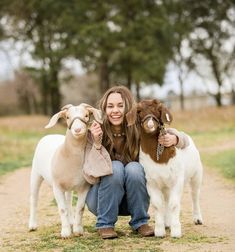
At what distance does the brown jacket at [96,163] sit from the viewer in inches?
208

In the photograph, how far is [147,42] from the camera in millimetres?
26969

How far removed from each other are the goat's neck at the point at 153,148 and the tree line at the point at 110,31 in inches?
839

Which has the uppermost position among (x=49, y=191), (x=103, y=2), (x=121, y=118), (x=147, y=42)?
(x=103, y=2)

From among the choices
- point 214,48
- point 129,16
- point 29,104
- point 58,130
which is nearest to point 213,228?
point 58,130

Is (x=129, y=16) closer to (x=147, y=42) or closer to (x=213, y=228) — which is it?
(x=147, y=42)

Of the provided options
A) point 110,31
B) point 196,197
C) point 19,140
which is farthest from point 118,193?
point 110,31

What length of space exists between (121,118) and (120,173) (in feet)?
1.83

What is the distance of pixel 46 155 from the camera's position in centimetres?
606

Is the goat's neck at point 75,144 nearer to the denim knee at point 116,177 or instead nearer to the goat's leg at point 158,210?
the denim knee at point 116,177

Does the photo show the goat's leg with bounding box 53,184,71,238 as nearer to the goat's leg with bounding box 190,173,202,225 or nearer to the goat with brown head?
the goat with brown head

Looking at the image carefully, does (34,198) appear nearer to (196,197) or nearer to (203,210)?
(196,197)

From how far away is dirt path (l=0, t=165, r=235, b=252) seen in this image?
16.9ft

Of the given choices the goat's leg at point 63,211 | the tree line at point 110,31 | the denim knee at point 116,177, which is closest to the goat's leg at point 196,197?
the denim knee at point 116,177

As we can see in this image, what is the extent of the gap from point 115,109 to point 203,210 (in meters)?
2.56
